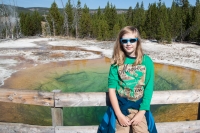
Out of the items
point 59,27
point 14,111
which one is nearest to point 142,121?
point 14,111

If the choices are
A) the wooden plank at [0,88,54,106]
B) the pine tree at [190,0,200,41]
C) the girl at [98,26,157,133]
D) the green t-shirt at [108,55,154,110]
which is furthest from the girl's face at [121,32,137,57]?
the pine tree at [190,0,200,41]

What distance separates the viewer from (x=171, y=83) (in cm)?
1005

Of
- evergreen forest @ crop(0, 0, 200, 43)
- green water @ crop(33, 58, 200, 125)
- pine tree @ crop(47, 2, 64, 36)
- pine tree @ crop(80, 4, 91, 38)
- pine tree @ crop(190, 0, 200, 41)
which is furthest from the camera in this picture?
pine tree @ crop(47, 2, 64, 36)

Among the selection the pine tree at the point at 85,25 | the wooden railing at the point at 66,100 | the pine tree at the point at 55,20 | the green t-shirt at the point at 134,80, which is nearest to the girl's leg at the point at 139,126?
the green t-shirt at the point at 134,80

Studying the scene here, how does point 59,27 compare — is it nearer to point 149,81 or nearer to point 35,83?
point 35,83

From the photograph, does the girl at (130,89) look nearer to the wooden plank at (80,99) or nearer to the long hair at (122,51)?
the long hair at (122,51)

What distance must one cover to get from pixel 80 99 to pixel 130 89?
2.44ft

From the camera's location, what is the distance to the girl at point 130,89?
7.22ft

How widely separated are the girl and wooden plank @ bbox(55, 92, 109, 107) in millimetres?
334

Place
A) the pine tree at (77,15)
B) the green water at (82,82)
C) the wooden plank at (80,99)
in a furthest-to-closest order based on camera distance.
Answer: the pine tree at (77,15)
the green water at (82,82)
the wooden plank at (80,99)

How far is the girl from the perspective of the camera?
220 cm

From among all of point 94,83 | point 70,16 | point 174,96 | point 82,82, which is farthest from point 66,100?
point 70,16

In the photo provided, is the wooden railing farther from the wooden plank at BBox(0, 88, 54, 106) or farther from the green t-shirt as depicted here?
the green t-shirt

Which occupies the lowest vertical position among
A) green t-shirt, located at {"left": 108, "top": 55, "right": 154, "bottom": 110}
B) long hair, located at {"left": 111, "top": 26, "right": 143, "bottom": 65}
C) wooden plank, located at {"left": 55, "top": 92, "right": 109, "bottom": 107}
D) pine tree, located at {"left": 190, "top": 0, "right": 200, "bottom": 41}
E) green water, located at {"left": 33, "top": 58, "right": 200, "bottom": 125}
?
green water, located at {"left": 33, "top": 58, "right": 200, "bottom": 125}
